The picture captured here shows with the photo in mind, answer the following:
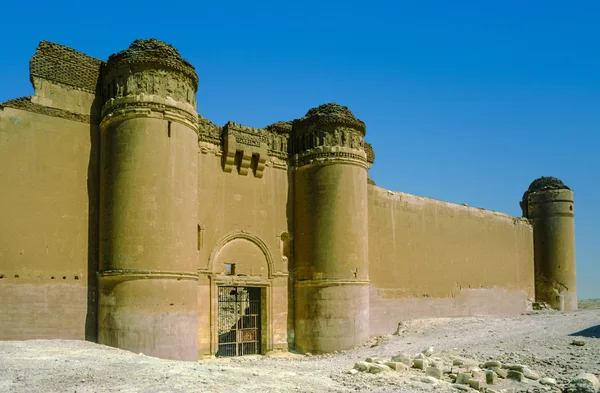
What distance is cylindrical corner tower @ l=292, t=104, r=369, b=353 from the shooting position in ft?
51.8

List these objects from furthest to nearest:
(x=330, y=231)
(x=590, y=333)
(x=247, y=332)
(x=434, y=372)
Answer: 1. (x=330, y=231)
2. (x=247, y=332)
3. (x=590, y=333)
4. (x=434, y=372)

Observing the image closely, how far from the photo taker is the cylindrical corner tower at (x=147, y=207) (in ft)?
39.0

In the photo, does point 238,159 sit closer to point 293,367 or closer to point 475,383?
point 293,367

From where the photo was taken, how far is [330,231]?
52.6 feet

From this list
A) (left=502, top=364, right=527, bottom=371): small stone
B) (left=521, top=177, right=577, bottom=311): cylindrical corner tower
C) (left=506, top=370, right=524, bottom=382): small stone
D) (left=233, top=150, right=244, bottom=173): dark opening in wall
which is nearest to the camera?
(left=506, top=370, right=524, bottom=382): small stone

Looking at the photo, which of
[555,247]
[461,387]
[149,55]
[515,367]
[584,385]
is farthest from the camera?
[555,247]

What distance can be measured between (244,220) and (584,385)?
29.2 feet

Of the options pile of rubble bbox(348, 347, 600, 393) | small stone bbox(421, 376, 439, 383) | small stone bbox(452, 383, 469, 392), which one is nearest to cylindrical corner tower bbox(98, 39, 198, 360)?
pile of rubble bbox(348, 347, 600, 393)

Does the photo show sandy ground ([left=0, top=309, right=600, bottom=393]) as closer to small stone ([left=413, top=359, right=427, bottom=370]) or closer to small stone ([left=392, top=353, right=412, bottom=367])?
small stone ([left=413, top=359, right=427, bottom=370])

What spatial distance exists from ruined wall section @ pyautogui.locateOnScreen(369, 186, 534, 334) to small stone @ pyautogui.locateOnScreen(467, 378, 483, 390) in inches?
281

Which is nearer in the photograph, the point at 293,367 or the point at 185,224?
the point at 293,367

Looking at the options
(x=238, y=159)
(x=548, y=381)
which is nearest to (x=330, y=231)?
(x=238, y=159)

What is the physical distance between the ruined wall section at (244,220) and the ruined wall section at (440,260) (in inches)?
131

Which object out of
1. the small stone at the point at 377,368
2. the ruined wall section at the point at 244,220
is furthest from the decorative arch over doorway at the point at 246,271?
the small stone at the point at 377,368
